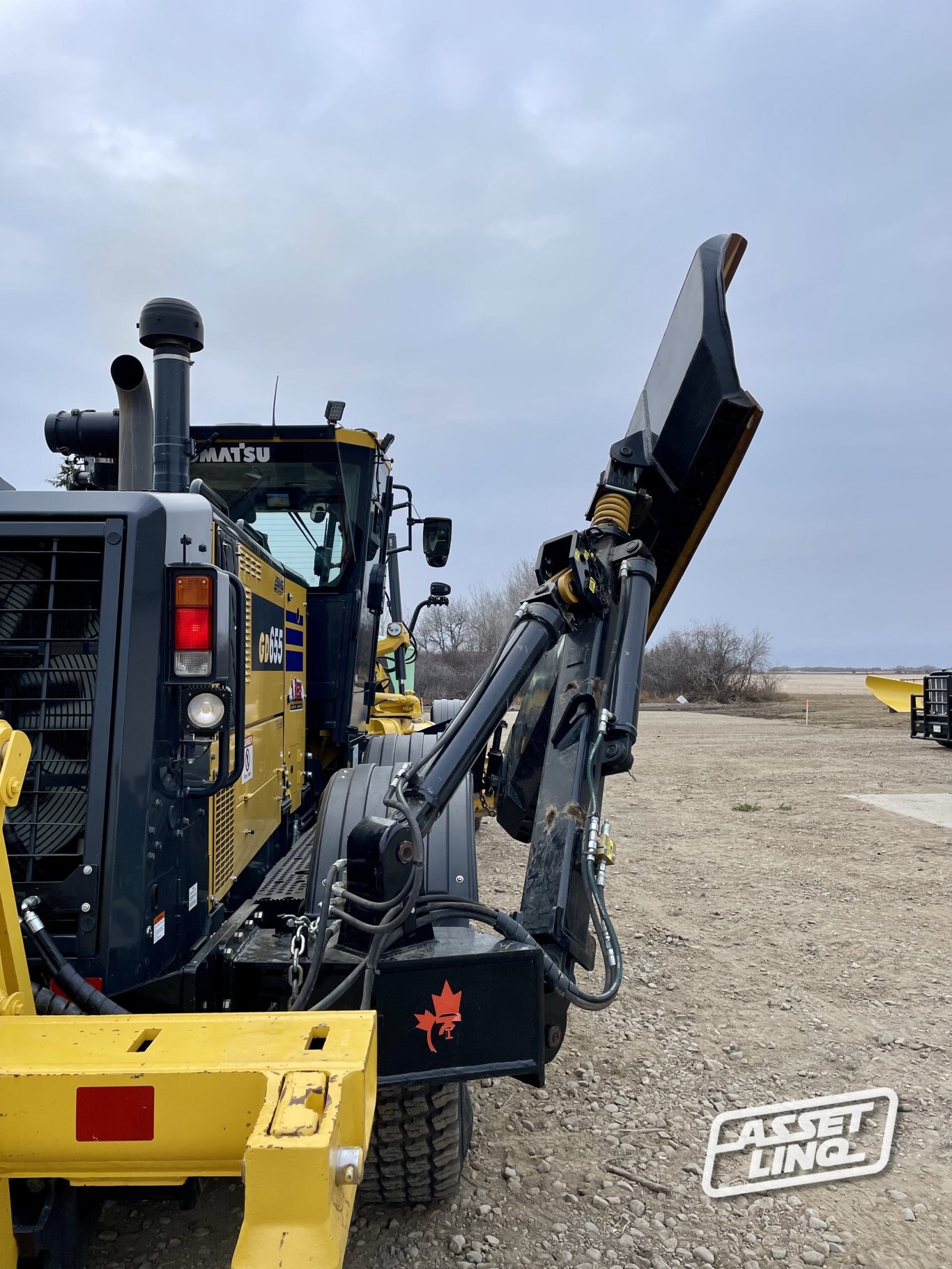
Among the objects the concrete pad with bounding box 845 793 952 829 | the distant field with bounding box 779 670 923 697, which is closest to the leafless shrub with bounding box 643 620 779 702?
the distant field with bounding box 779 670 923 697

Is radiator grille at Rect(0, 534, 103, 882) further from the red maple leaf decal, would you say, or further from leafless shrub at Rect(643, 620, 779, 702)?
leafless shrub at Rect(643, 620, 779, 702)

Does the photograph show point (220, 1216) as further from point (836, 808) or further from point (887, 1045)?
point (836, 808)

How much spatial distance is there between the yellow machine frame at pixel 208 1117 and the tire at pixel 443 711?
5000mm

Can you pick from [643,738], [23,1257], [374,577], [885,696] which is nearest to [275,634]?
[374,577]

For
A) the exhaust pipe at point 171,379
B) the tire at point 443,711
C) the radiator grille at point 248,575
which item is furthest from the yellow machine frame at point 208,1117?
the tire at point 443,711

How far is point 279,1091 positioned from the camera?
1.58 metres

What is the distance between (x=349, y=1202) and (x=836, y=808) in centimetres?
953

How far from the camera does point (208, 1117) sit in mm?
1618

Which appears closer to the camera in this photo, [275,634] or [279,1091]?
[279,1091]

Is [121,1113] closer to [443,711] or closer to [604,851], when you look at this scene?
[604,851]

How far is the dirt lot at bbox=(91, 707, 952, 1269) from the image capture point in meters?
→ 2.66

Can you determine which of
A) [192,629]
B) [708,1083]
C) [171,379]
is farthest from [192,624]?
[708,1083]

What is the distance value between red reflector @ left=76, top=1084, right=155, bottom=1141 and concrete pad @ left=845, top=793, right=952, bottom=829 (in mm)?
8939

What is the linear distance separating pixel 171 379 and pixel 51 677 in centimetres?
119
